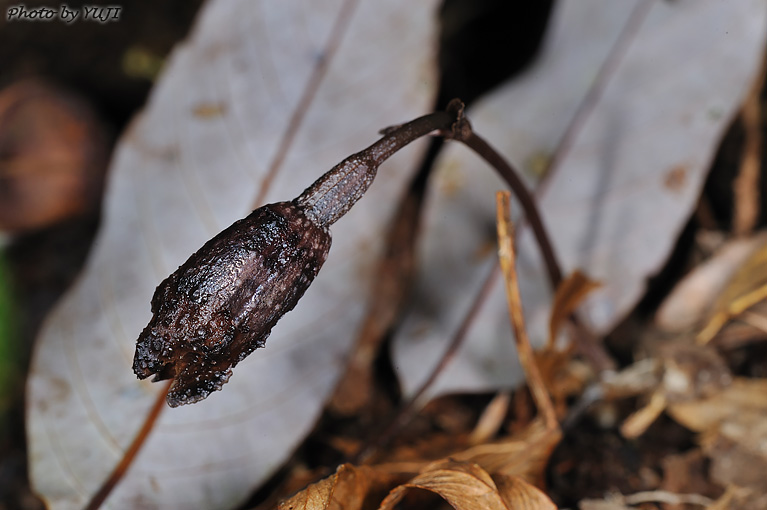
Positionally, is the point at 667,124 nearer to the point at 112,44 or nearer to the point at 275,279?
the point at 275,279

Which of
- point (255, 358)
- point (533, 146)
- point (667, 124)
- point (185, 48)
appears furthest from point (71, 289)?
point (667, 124)

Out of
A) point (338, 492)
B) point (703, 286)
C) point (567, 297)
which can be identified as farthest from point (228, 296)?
point (703, 286)

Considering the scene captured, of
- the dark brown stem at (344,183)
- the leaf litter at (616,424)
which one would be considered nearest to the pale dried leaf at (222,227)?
the leaf litter at (616,424)

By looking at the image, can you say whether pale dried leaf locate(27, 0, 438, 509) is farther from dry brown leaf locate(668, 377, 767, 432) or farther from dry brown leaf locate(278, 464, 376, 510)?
dry brown leaf locate(668, 377, 767, 432)

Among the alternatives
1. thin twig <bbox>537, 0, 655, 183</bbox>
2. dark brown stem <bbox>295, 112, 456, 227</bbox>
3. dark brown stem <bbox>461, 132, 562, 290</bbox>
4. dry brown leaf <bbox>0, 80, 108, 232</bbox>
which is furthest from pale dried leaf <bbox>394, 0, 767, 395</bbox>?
dry brown leaf <bbox>0, 80, 108, 232</bbox>

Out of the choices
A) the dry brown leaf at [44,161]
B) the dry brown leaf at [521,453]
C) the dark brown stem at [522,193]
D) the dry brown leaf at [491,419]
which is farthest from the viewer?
the dry brown leaf at [44,161]

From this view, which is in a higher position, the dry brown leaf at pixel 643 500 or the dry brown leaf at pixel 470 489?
the dry brown leaf at pixel 470 489

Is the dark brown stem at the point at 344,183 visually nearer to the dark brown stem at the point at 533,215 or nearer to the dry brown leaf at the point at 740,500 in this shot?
the dark brown stem at the point at 533,215
